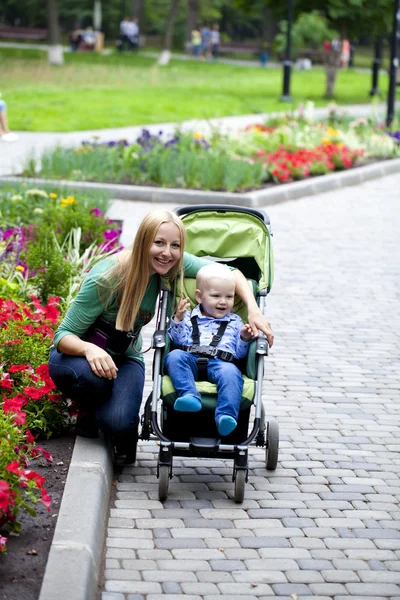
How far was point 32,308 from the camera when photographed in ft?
22.4

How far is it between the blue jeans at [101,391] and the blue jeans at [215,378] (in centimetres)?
25

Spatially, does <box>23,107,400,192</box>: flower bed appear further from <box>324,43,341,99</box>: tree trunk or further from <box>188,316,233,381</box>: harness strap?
<box>324,43,341,99</box>: tree trunk

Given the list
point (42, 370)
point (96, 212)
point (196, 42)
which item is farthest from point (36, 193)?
point (196, 42)

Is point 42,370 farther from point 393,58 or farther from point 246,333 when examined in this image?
point 393,58

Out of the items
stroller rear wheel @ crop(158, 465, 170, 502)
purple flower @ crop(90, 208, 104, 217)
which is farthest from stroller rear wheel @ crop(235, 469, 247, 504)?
purple flower @ crop(90, 208, 104, 217)

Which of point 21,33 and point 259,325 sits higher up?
point 21,33

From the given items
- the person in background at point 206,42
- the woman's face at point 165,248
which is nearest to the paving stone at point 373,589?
the woman's face at point 165,248

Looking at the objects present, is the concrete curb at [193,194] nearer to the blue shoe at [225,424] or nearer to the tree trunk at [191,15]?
the blue shoe at [225,424]

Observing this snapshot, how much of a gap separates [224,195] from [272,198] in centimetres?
102

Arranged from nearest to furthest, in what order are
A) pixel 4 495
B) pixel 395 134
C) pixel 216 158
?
pixel 4 495
pixel 216 158
pixel 395 134

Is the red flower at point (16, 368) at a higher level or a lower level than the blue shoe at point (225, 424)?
higher

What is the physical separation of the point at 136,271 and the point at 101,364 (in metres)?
0.46

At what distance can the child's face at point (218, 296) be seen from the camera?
17.0ft

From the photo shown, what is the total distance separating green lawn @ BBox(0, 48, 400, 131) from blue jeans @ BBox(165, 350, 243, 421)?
612 inches
